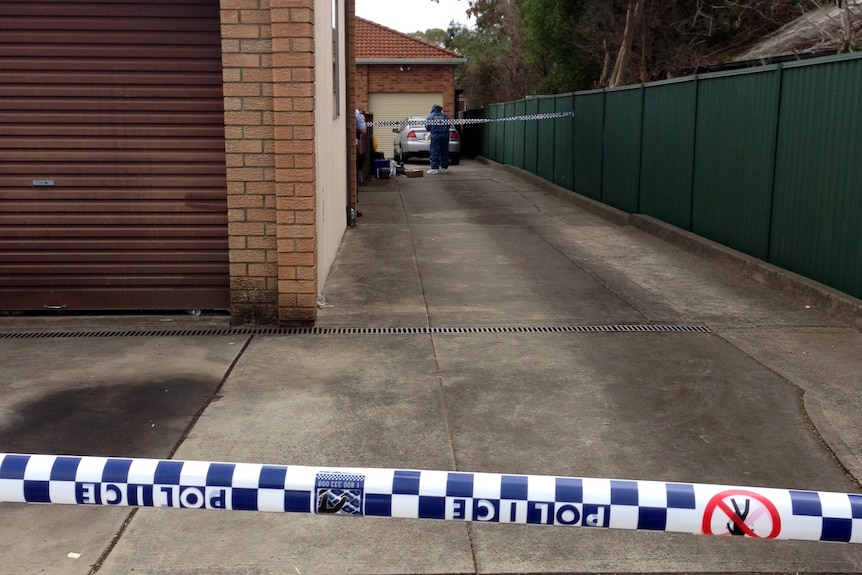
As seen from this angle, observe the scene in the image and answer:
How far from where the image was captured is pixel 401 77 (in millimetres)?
32594

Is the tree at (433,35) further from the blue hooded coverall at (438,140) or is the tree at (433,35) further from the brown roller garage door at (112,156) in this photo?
the brown roller garage door at (112,156)

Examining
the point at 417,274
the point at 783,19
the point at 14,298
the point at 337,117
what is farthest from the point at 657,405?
the point at 783,19

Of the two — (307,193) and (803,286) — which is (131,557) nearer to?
(307,193)

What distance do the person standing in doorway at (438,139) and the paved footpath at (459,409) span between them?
47.0ft

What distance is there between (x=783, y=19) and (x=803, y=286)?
600 inches

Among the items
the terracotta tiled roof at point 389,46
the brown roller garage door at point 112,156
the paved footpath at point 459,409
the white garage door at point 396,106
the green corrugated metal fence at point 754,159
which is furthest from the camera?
the white garage door at point 396,106

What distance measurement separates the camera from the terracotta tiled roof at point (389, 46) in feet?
106

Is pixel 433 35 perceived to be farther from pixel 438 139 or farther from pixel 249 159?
pixel 249 159

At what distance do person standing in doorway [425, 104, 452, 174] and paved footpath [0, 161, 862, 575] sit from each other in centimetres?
1432

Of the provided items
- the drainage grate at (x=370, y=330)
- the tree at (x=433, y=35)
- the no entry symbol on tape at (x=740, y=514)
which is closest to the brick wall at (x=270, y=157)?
the drainage grate at (x=370, y=330)

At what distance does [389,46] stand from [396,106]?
2.15 meters

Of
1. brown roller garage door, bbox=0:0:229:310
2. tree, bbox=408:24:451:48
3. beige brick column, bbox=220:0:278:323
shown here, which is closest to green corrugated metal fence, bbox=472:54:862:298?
beige brick column, bbox=220:0:278:323

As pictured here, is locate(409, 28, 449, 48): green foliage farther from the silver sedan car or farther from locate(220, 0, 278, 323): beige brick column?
locate(220, 0, 278, 323): beige brick column

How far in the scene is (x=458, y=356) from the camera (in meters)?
6.79
